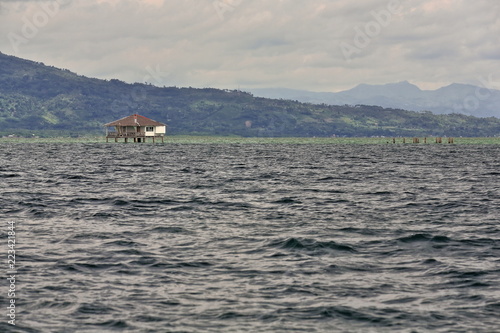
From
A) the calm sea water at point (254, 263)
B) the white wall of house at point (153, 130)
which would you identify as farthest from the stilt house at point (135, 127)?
the calm sea water at point (254, 263)

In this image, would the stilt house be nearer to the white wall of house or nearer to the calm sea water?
the white wall of house

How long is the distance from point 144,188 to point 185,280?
2581 cm

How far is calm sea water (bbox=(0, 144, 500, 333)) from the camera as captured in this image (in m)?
13.8

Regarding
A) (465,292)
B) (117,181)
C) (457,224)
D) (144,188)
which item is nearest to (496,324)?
(465,292)

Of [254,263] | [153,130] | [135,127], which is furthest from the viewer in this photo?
[153,130]

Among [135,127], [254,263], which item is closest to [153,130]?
[135,127]

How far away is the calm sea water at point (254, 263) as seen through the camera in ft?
45.2

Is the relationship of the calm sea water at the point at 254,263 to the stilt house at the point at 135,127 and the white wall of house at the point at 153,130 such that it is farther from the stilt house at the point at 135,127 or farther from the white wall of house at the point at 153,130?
the white wall of house at the point at 153,130

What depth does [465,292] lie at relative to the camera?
15.8 meters

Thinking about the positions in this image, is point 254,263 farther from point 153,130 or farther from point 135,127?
point 153,130

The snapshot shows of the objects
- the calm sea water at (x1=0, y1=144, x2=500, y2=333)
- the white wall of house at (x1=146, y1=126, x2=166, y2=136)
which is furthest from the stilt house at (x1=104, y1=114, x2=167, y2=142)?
the calm sea water at (x1=0, y1=144, x2=500, y2=333)

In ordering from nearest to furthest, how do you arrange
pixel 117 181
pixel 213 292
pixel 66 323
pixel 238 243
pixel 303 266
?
pixel 66 323, pixel 213 292, pixel 303 266, pixel 238 243, pixel 117 181

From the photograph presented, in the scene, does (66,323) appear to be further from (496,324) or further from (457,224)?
(457,224)

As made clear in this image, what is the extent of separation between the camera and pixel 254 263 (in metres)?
18.8
